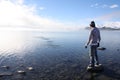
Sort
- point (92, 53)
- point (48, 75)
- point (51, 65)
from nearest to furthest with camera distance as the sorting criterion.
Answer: point (48, 75)
point (92, 53)
point (51, 65)

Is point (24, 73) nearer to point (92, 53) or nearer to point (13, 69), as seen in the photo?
point (13, 69)

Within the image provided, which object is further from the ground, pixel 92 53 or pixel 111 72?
pixel 92 53

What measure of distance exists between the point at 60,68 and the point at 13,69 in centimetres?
440

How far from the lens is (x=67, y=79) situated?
12883 millimetres

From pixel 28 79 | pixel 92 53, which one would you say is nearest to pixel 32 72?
pixel 28 79

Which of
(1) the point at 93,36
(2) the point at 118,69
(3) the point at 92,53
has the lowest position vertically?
(2) the point at 118,69

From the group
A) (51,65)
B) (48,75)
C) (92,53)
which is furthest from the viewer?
(51,65)

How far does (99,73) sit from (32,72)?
5739 millimetres

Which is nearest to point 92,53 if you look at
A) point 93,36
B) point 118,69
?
point 93,36

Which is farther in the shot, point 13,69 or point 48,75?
point 13,69

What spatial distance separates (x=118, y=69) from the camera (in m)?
15.2

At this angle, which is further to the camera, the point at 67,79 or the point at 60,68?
the point at 60,68

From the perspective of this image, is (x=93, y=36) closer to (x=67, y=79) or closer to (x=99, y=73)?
(x=99, y=73)

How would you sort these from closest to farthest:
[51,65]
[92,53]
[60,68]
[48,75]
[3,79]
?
1. [3,79]
2. [48,75]
3. [92,53]
4. [60,68]
5. [51,65]
